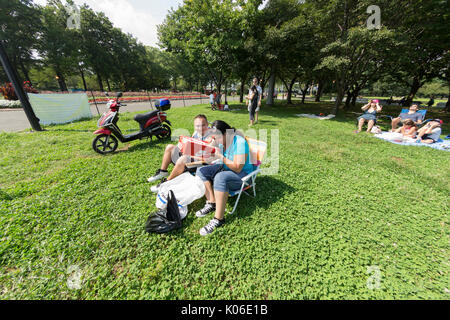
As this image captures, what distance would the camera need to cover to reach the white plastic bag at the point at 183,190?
2451 mm

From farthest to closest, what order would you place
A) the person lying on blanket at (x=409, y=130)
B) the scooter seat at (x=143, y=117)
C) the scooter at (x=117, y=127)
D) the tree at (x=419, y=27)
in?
the tree at (x=419, y=27) < the person lying on blanket at (x=409, y=130) < the scooter seat at (x=143, y=117) < the scooter at (x=117, y=127)

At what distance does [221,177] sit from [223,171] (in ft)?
0.52

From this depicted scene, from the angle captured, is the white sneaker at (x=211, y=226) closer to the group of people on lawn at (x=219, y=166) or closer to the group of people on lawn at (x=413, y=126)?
the group of people on lawn at (x=219, y=166)

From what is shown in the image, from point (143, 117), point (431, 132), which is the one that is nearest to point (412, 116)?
point (431, 132)

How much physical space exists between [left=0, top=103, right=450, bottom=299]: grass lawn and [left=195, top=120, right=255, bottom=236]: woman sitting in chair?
0.18 meters

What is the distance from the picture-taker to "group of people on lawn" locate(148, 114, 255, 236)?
2227 millimetres

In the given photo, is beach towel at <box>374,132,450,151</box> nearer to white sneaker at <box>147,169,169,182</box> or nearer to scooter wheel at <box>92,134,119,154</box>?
white sneaker at <box>147,169,169,182</box>

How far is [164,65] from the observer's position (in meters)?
47.2

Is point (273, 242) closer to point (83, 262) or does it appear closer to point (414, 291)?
point (414, 291)

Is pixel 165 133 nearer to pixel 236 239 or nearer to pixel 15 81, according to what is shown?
pixel 236 239

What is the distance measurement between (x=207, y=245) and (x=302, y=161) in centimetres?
347

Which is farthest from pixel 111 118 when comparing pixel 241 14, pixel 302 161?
pixel 241 14

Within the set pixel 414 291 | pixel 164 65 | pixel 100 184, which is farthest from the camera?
pixel 164 65

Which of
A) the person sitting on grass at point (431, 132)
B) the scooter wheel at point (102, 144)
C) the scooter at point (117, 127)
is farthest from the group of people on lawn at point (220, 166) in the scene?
the person sitting on grass at point (431, 132)
